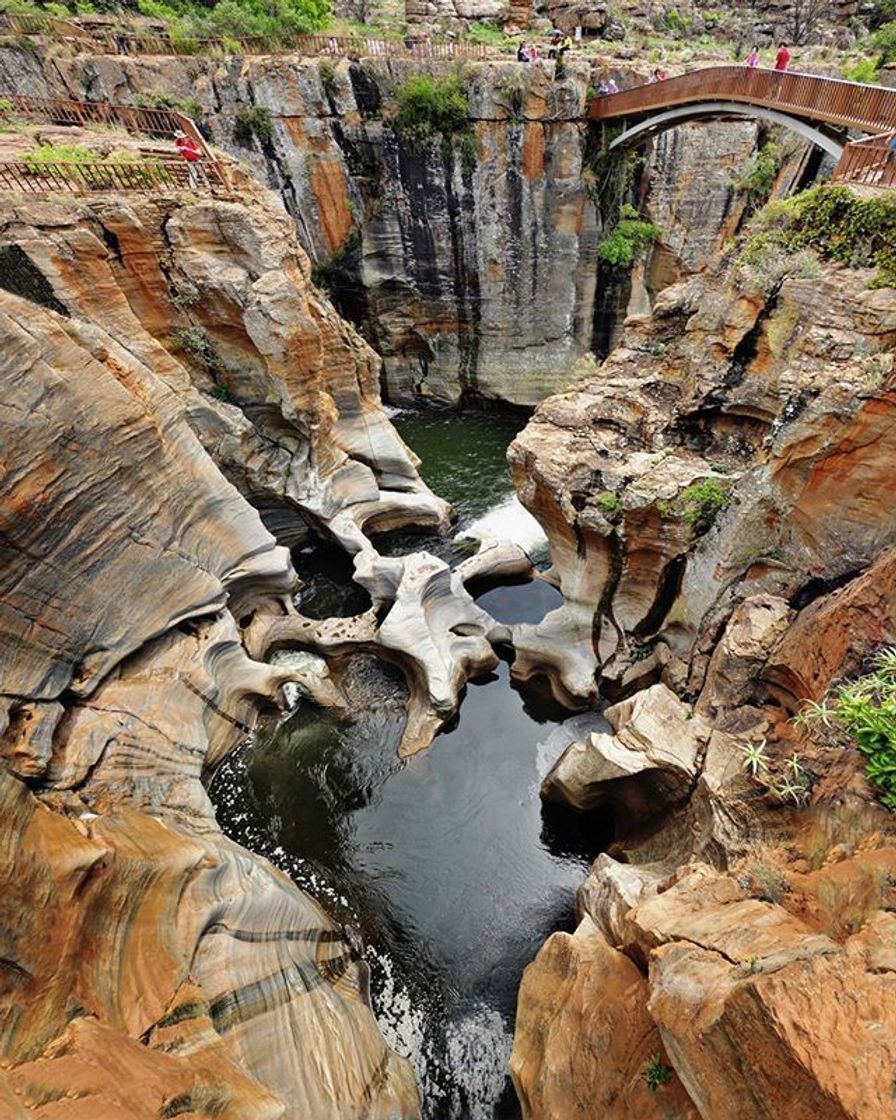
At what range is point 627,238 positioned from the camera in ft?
55.5

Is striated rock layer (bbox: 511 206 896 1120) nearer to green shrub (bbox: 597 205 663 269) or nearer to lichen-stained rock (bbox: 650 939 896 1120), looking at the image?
lichen-stained rock (bbox: 650 939 896 1120)

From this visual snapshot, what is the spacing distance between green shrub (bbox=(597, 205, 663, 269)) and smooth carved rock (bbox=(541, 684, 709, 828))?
1525 cm

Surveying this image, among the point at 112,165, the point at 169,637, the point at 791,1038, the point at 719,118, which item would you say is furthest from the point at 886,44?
the point at 169,637

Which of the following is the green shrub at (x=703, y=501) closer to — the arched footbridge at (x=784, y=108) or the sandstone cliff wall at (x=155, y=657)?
the arched footbridge at (x=784, y=108)

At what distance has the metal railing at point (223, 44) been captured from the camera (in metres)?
14.3

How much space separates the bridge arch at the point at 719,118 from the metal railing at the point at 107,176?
37.9 feet

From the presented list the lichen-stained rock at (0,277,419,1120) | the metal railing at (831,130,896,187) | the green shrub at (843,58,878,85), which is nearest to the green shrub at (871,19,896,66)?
the green shrub at (843,58,878,85)

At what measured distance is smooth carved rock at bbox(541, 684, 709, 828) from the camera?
6312 millimetres

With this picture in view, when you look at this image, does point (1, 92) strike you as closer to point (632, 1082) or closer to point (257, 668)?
point (257, 668)

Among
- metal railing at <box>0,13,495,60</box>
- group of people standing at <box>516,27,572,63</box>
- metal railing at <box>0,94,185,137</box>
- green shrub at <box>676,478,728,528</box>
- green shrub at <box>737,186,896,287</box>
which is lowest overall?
green shrub at <box>676,478,728,528</box>

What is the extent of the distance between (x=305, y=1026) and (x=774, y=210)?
1191cm

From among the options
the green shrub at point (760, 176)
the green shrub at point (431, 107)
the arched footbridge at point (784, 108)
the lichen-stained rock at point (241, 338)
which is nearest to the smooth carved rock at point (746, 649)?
the arched footbridge at point (784, 108)

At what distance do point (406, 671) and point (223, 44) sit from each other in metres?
18.0

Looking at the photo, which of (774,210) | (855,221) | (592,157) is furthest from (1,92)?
(855,221)
